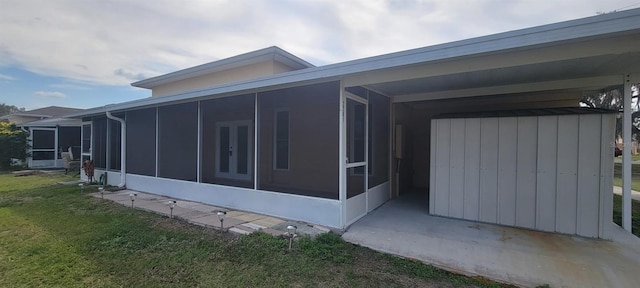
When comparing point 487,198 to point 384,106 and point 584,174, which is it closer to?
point 584,174

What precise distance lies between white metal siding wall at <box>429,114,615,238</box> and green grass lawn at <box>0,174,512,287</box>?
7.62ft

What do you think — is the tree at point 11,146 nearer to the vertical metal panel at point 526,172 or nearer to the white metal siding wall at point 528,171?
the white metal siding wall at point 528,171

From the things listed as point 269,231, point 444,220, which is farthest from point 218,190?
point 444,220

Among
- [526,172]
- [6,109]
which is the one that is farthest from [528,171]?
[6,109]

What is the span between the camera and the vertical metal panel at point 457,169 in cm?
492

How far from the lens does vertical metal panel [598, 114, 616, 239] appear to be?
3885mm

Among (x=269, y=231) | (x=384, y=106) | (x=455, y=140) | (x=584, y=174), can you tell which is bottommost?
(x=269, y=231)

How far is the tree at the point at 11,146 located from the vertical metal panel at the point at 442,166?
1879 cm

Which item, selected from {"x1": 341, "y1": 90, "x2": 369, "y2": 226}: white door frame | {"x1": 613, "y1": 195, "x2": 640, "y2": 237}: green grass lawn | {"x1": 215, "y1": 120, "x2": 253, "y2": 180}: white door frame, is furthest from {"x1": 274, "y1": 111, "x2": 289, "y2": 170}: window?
{"x1": 613, "y1": 195, "x2": 640, "y2": 237}: green grass lawn

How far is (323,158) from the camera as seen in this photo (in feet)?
19.3

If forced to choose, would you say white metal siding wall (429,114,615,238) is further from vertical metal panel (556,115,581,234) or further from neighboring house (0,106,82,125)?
neighboring house (0,106,82,125)

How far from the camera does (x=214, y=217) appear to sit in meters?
5.02

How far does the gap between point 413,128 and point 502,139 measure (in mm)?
3291

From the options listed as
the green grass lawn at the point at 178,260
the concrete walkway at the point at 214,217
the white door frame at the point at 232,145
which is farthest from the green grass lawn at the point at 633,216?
the white door frame at the point at 232,145
